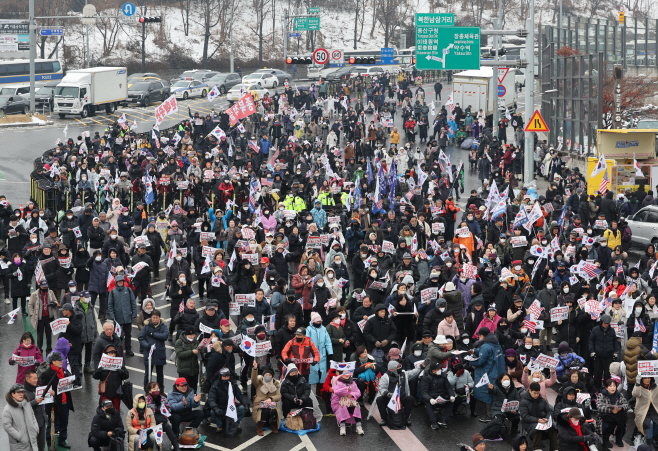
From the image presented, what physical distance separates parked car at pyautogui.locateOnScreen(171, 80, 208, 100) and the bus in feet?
28.8

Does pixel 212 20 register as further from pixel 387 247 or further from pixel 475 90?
pixel 387 247

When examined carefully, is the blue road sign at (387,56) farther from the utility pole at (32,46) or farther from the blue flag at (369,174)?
the blue flag at (369,174)

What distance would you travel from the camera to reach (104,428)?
37.6 ft

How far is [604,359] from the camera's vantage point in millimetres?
14281

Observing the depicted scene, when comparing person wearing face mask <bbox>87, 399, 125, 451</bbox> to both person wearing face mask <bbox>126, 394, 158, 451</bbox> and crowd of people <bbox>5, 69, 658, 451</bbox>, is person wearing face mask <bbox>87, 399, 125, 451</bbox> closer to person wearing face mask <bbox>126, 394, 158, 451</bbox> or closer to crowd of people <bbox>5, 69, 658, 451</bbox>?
crowd of people <bbox>5, 69, 658, 451</bbox>

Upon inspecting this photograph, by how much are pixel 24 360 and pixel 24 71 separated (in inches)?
1979

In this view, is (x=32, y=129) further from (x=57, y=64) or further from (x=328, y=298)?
(x=328, y=298)

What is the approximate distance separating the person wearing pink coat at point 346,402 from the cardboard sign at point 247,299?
250cm

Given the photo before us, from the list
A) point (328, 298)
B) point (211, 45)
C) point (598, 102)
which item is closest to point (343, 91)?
point (598, 102)

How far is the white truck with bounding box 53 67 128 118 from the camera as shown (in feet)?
158

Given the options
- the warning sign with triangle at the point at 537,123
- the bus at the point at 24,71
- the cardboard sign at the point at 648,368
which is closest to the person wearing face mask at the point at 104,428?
the cardboard sign at the point at 648,368

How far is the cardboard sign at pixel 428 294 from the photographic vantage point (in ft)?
51.0

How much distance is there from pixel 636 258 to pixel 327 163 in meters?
9.67

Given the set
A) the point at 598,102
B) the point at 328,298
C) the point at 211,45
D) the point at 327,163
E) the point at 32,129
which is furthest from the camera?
the point at 211,45
